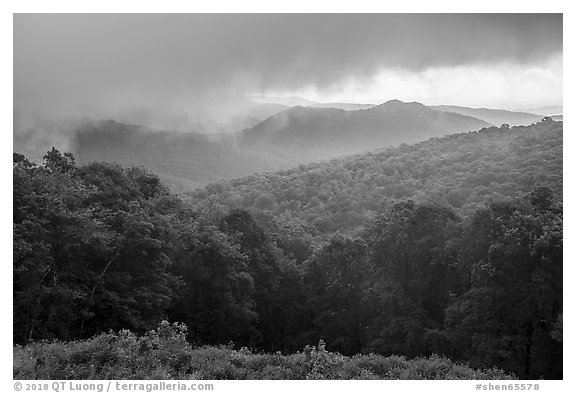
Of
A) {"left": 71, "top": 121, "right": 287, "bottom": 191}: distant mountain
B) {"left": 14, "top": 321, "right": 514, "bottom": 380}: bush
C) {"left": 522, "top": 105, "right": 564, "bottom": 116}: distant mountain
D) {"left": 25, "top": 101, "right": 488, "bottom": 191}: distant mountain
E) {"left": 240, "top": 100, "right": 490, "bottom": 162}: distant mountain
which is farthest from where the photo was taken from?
{"left": 240, "top": 100, "right": 490, "bottom": 162}: distant mountain

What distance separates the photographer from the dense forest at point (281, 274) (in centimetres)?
1420

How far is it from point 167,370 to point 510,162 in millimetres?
42732

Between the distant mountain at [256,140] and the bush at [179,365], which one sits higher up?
the distant mountain at [256,140]

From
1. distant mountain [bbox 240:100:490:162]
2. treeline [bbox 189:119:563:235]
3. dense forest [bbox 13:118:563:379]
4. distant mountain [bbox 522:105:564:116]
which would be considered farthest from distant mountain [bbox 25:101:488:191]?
distant mountain [bbox 522:105:564:116]

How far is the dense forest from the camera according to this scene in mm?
14195

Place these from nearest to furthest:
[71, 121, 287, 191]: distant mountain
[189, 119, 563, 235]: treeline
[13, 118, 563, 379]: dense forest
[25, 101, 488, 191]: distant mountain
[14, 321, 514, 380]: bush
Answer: [14, 321, 514, 380]: bush < [13, 118, 563, 379]: dense forest < [71, 121, 287, 191]: distant mountain < [25, 101, 488, 191]: distant mountain < [189, 119, 563, 235]: treeline

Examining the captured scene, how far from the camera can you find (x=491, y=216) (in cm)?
1764

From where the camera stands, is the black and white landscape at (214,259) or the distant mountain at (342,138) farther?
the distant mountain at (342,138)

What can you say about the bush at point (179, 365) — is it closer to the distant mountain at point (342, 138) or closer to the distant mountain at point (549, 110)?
the distant mountain at point (549, 110)

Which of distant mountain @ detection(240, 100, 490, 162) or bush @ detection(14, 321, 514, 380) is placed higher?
distant mountain @ detection(240, 100, 490, 162)

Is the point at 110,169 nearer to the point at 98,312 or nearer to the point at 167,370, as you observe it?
the point at 98,312

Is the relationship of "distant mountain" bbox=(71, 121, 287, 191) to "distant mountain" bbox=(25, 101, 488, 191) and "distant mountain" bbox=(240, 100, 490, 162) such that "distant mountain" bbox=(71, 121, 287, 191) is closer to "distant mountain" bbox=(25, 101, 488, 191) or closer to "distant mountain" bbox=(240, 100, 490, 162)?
"distant mountain" bbox=(25, 101, 488, 191)

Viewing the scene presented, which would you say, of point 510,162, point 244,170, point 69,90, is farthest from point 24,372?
point 510,162

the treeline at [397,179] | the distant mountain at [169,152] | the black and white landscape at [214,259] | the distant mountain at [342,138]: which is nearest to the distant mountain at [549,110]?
the black and white landscape at [214,259]
